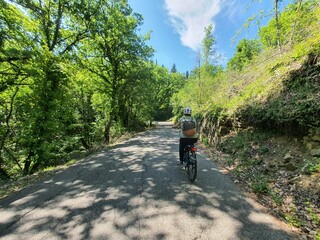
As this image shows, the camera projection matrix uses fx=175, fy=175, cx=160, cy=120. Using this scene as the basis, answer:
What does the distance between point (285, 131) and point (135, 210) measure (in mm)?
4566

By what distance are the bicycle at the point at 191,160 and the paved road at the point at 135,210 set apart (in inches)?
9.4

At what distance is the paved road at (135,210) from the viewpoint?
263 cm

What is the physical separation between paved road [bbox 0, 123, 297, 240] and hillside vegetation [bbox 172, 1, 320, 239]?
584mm

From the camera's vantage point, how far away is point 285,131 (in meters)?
4.95

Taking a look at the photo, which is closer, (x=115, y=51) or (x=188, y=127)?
(x=188, y=127)

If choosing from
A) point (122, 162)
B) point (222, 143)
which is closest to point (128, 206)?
point (122, 162)

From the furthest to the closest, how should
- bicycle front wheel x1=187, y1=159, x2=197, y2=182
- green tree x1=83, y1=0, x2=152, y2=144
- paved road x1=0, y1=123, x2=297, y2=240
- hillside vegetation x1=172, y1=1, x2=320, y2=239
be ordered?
green tree x1=83, y1=0, x2=152, y2=144 → bicycle front wheel x1=187, y1=159, x2=197, y2=182 → hillside vegetation x1=172, y1=1, x2=320, y2=239 → paved road x1=0, y1=123, x2=297, y2=240

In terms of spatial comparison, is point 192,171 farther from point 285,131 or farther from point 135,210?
point 285,131

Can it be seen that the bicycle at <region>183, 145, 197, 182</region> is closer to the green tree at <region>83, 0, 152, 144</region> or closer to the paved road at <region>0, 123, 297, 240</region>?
the paved road at <region>0, 123, 297, 240</region>

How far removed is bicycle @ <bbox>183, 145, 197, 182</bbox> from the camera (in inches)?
177

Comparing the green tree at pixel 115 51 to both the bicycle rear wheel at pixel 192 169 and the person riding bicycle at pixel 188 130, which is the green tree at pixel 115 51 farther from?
the bicycle rear wheel at pixel 192 169

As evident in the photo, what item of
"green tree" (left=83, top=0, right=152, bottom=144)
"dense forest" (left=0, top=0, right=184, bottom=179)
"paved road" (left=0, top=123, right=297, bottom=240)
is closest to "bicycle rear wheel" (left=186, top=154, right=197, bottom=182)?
"paved road" (left=0, top=123, right=297, bottom=240)

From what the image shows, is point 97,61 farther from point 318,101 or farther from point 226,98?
point 318,101

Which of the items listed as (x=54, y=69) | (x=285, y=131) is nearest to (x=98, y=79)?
(x=54, y=69)
